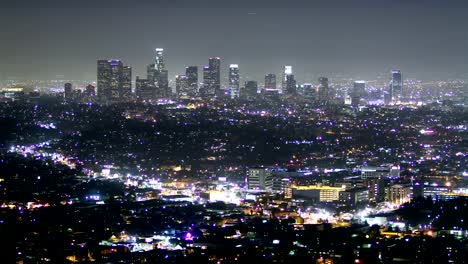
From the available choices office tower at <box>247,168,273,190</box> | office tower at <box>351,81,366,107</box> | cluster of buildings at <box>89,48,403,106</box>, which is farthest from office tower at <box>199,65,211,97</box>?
office tower at <box>247,168,273,190</box>

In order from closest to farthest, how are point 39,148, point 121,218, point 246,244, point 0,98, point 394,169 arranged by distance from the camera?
1. point 246,244
2. point 121,218
3. point 394,169
4. point 39,148
5. point 0,98

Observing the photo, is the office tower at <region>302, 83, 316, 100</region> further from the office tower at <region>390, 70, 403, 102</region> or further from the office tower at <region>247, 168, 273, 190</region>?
the office tower at <region>247, 168, 273, 190</region>

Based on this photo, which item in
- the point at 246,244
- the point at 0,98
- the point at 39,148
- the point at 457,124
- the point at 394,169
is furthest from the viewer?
the point at 0,98

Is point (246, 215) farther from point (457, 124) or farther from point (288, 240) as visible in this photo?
point (457, 124)

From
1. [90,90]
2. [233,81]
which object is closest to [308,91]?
[233,81]

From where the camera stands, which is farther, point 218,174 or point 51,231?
point 218,174

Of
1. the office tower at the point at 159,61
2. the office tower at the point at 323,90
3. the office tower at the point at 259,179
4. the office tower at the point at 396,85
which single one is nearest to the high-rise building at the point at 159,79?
the office tower at the point at 159,61

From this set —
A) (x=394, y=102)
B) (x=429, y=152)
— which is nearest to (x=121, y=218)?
(x=429, y=152)
